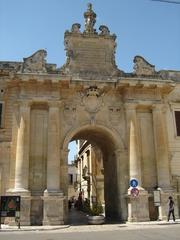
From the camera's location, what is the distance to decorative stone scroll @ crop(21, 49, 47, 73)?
1877 cm

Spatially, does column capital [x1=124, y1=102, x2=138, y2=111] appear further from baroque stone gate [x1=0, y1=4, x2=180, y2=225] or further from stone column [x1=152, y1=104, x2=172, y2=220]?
stone column [x1=152, y1=104, x2=172, y2=220]

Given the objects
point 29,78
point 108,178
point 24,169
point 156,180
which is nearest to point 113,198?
point 108,178

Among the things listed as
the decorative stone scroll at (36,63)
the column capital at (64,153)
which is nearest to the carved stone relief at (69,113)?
the column capital at (64,153)

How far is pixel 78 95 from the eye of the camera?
19641 millimetres

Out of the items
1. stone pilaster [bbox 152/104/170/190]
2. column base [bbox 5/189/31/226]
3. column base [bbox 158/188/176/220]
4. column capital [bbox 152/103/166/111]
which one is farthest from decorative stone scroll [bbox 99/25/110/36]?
column base [bbox 5/189/31/226]

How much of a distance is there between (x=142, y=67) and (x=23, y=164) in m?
9.49

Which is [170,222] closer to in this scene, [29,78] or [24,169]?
[24,169]

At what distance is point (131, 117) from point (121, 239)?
9490mm

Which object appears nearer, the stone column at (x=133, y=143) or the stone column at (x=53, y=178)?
the stone column at (x=53, y=178)

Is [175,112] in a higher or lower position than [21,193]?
higher

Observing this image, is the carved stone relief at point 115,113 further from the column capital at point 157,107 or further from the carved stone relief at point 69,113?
the carved stone relief at point 69,113

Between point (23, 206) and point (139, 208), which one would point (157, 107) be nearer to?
point (139, 208)

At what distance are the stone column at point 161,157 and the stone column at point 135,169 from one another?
104 cm

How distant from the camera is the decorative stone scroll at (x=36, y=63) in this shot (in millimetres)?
18766
